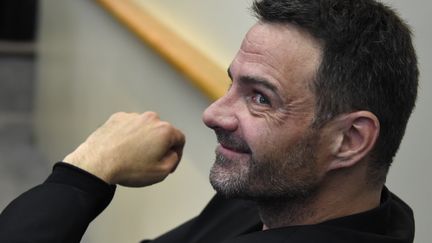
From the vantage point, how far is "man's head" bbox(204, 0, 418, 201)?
3.10 ft

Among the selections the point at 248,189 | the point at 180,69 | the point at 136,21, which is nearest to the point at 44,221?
the point at 248,189

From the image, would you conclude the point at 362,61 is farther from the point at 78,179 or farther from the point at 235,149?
the point at 78,179

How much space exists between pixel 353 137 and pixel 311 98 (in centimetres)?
7

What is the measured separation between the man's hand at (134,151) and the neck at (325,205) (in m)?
0.27

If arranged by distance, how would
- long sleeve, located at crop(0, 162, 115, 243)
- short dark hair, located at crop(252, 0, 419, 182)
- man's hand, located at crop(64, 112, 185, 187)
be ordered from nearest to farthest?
short dark hair, located at crop(252, 0, 419, 182), long sleeve, located at crop(0, 162, 115, 243), man's hand, located at crop(64, 112, 185, 187)

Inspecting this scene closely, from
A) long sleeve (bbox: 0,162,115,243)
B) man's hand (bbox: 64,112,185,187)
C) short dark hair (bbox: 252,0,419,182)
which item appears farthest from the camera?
man's hand (bbox: 64,112,185,187)

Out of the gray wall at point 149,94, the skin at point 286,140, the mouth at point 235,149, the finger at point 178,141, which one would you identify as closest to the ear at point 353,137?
the skin at point 286,140

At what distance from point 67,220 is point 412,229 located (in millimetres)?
497

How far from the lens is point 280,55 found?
3.22ft

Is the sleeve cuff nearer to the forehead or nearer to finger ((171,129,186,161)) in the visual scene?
finger ((171,129,186,161))

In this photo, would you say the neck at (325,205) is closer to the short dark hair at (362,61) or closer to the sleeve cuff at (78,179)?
the short dark hair at (362,61)

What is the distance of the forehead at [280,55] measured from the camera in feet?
3.14

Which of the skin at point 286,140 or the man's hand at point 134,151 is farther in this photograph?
the man's hand at point 134,151

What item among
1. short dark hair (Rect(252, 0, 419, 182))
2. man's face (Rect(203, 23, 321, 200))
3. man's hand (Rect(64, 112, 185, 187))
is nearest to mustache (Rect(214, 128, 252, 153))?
man's face (Rect(203, 23, 321, 200))
